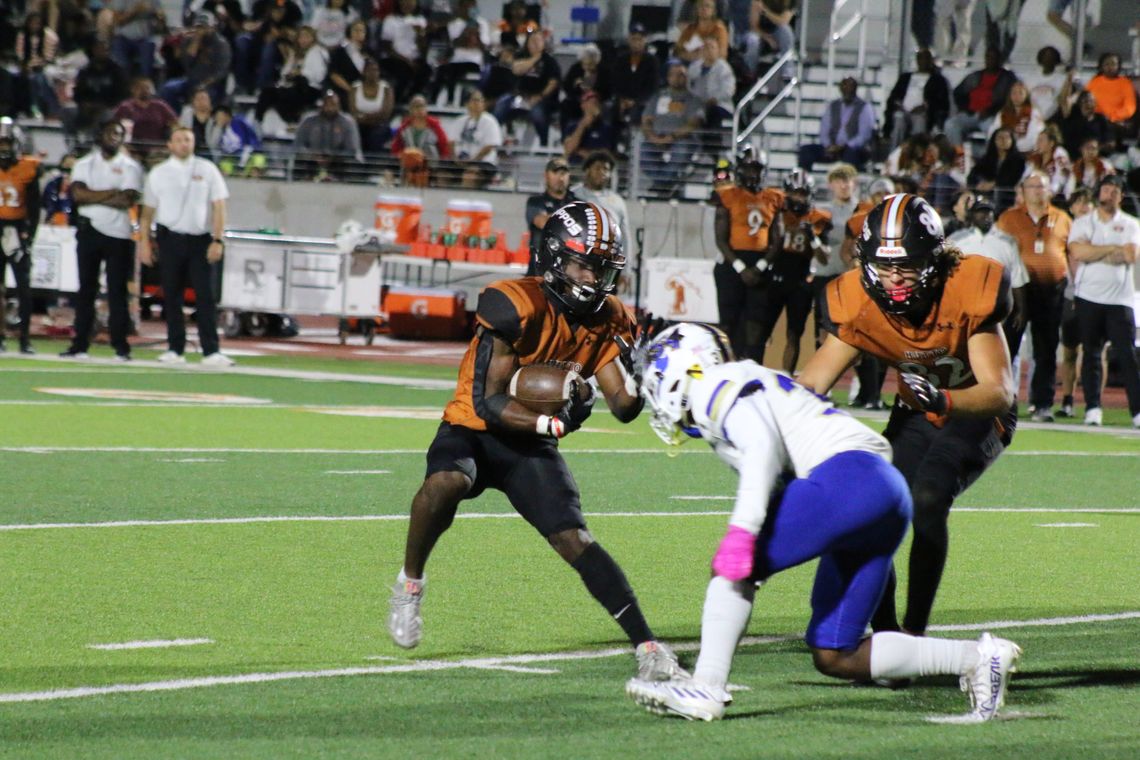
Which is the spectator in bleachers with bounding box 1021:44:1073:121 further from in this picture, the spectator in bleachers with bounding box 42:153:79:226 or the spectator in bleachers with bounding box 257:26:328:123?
the spectator in bleachers with bounding box 42:153:79:226

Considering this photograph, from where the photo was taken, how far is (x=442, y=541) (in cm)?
839

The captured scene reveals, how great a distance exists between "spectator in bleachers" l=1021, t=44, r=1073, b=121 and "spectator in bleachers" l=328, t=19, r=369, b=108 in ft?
30.4

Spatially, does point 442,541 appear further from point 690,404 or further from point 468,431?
point 690,404

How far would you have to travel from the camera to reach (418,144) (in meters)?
24.6

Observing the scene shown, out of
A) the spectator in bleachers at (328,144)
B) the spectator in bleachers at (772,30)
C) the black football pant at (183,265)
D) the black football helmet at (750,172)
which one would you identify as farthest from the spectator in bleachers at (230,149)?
the black football helmet at (750,172)

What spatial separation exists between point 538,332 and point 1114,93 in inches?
712

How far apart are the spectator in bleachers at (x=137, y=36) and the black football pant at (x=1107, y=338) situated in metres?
16.7

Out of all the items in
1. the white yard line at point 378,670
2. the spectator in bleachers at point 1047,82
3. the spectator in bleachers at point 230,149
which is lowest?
the white yard line at point 378,670

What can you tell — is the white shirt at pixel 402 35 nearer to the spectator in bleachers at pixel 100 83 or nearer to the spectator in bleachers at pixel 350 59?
the spectator in bleachers at pixel 350 59

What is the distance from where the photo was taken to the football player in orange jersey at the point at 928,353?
5812mm

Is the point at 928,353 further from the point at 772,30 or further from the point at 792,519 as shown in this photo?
the point at 772,30

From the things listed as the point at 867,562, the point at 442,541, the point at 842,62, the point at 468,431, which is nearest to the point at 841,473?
the point at 867,562

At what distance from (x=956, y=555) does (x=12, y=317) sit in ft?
53.9

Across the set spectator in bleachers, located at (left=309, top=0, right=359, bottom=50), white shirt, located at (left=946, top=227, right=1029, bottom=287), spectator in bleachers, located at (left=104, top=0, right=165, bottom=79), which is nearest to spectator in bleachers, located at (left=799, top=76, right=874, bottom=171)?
white shirt, located at (left=946, top=227, right=1029, bottom=287)
